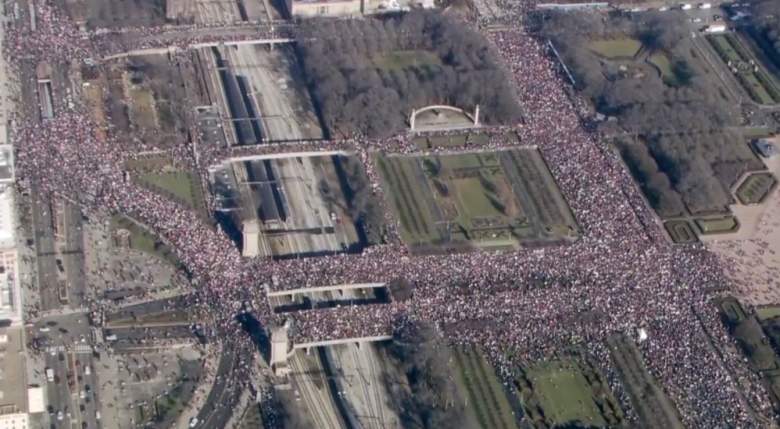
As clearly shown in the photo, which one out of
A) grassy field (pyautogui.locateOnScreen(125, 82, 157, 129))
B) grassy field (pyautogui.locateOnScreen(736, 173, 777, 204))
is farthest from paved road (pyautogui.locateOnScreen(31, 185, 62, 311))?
grassy field (pyautogui.locateOnScreen(736, 173, 777, 204))

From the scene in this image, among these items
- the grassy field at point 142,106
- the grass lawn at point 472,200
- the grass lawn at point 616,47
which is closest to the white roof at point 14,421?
the grassy field at point 142,106

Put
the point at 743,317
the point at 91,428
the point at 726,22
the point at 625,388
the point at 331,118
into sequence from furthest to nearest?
the point at 726,22
the point at 331,118
the point at 743,317
the point at 625,388
the point at 91,428

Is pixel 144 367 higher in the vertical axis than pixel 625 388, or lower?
higher

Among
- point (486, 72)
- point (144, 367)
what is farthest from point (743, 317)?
point (144, 367)

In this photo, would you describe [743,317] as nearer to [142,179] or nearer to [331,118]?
[331,118]

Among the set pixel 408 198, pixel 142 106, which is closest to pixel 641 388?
pixel 408 198

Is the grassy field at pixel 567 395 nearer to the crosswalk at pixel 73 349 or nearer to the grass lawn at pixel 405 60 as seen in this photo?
the crosswalk at pixel 73 349

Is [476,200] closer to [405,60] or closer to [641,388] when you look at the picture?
[405,60]
